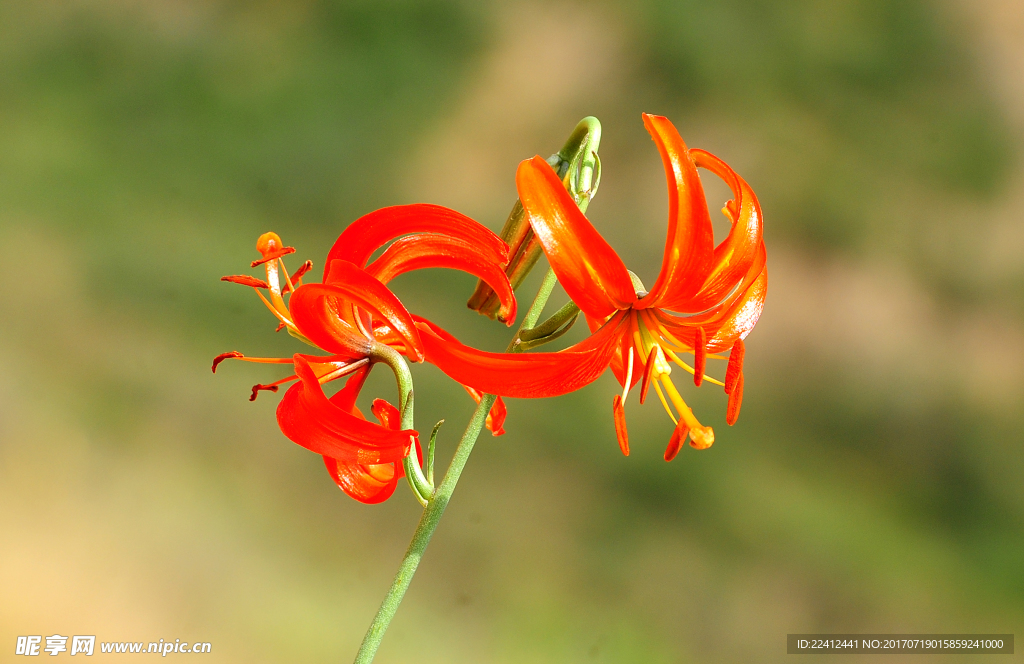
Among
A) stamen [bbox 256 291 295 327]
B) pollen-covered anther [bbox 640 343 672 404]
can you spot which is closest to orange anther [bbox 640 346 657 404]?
pollen-covered anther [bbox 640 343 672 404]

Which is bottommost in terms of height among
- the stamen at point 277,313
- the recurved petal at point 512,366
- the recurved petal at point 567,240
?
the recurved petal at point 512,366

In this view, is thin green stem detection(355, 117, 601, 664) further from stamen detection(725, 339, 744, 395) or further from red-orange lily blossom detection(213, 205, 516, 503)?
stamen detection(725, 339, 744, 395)

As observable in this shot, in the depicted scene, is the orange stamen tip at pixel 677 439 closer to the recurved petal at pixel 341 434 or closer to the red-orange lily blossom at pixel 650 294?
the red-orange lily blossom at pixel 650 294

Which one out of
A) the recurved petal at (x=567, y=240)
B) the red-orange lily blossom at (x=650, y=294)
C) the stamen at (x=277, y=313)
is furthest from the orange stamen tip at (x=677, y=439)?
the stamen at (x=277, y=313)

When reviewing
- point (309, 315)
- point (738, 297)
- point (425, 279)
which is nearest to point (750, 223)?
point (738, 297)

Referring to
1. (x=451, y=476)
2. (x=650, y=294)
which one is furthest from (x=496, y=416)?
(x=650, y=294)

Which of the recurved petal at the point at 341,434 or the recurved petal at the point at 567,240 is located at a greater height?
the recurved petal at the point at 567,240

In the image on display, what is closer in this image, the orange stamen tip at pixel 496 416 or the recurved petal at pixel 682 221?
the recurved petal at pixel 682 221
